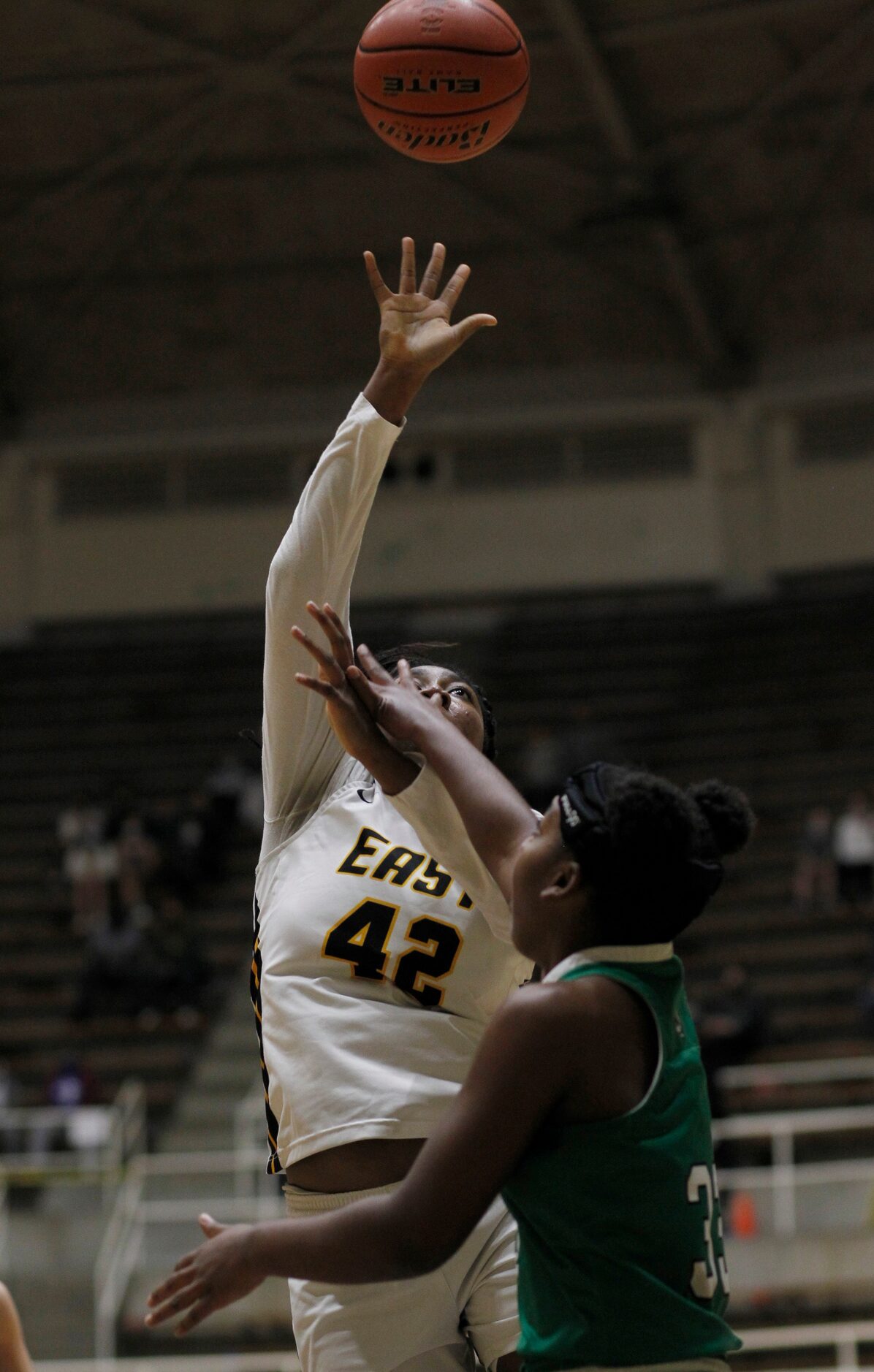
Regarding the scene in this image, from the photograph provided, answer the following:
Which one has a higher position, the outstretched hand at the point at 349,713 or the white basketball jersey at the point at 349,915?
the outstretched hand at the point at 349,713

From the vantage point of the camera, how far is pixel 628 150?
16078mm

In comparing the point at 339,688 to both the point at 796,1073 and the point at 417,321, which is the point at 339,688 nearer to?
the point at 417,321

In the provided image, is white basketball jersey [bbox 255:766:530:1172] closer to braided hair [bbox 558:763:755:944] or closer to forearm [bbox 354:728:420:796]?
forearm [bbox 354:728:420:796]

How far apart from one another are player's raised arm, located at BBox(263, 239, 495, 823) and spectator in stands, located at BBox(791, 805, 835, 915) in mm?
11127

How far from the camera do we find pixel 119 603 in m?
20.1

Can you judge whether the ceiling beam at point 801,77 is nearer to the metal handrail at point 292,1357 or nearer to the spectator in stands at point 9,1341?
the metal handrail at point 292,1357

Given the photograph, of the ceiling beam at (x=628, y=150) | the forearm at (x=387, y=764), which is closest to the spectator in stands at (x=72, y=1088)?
the ceiling beam at (x=628, y=150)

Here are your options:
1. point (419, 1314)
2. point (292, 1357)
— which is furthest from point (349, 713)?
point (292, 1357)

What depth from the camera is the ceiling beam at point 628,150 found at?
14.4m

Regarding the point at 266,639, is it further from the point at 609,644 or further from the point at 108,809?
the point at 609,644

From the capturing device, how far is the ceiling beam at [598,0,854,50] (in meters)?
14.5

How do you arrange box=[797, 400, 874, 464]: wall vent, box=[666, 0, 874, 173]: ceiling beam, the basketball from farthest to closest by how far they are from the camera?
1. box=[797, 400, 874, 464]: wall vent
2. box=[666, 0, 874, 173]: ceiling beam
3. the basketball

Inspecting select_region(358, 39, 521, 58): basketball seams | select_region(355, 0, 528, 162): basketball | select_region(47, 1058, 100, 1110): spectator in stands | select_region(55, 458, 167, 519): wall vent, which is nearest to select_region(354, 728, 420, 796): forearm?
select_region(355, 0, 528, 162): basketball

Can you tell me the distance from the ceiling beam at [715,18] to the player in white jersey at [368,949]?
12.2 metres
